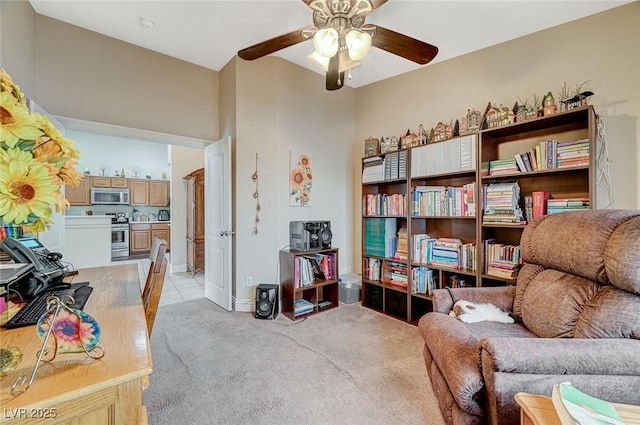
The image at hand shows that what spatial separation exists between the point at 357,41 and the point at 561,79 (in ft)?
6.37

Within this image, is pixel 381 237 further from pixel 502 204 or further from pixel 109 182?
pixel 109 182

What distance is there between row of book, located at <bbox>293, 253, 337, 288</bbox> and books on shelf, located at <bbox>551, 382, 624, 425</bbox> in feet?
7.58

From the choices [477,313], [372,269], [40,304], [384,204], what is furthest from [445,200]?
[40,304]

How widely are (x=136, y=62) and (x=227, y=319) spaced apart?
2841mm

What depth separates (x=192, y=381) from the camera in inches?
75.3

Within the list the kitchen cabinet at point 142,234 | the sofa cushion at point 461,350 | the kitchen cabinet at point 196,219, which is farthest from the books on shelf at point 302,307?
the kitchen cabinet at point 142,234

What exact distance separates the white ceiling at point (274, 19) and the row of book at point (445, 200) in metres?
1.40

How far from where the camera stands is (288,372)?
202cm

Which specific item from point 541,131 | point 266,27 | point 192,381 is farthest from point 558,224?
point 266,27

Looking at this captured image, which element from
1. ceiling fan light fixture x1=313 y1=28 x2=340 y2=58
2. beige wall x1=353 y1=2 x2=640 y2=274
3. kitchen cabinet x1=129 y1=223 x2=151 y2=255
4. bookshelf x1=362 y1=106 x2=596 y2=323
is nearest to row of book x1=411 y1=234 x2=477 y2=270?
bookshelf x1=362 y1=106 x2=596 y2=323

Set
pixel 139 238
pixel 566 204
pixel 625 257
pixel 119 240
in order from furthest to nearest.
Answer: pixel 139 238 < pixel 119 240 < pixel 566 204 < pixel 625 257

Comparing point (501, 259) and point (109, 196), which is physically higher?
point (109, 196)

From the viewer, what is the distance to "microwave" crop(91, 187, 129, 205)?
6648mm

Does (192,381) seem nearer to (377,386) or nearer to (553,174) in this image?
(377,386)
